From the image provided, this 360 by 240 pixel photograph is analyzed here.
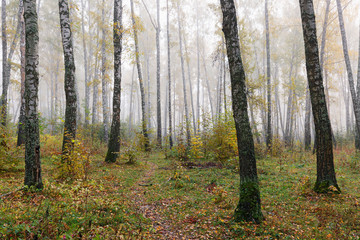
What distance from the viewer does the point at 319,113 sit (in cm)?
536

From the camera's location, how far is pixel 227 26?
409 centimetres

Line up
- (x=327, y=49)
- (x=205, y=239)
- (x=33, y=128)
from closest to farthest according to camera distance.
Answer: (x=205, y=239) < (x=33, y=128) < (x=327, y=49)

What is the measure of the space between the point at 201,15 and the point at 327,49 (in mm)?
15702

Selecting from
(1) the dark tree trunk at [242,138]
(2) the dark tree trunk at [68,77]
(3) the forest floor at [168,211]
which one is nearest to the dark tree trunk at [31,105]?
(3) the forest floor at [168,211]

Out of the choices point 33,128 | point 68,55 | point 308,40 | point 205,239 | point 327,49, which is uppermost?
point 327,49

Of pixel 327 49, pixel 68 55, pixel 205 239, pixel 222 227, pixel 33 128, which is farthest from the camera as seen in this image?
pixel 327 49

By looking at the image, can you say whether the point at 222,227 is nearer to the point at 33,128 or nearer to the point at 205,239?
the point at 205,239

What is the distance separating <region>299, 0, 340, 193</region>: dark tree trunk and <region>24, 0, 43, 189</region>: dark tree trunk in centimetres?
692

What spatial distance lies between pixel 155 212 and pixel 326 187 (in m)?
4.41

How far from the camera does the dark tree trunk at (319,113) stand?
523 cm

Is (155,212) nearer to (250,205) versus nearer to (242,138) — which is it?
(250,205)

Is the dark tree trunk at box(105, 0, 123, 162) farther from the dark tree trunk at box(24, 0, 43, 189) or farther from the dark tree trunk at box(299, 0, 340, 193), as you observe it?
the dark tree trunk at box(299, 0, 340, 193)

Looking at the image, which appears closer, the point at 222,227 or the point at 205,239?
the point at 205,239

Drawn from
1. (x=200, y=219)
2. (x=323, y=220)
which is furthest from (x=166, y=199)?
(x=323, y=220)
